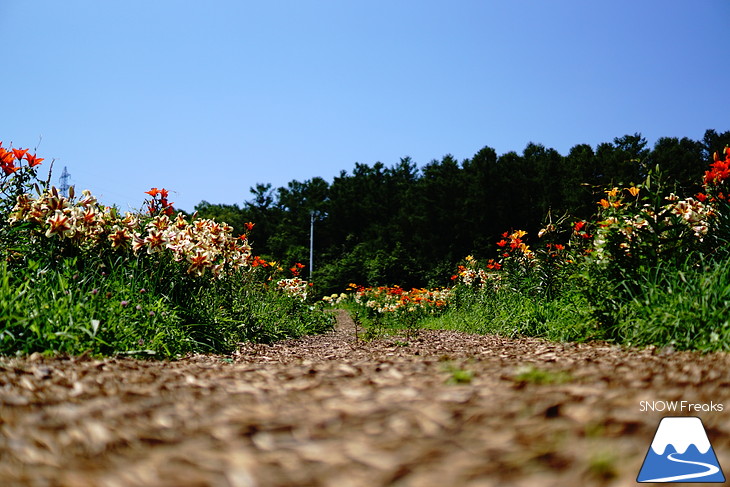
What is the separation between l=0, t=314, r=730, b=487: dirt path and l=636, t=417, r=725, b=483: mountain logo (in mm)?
25

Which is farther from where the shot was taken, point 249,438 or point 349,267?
point 349,267

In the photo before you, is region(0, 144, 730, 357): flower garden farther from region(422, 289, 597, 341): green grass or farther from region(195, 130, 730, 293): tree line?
region(195, 130, 730, 293): tree line

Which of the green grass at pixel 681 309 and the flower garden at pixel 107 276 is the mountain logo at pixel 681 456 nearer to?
the green grass at pixel 681 309

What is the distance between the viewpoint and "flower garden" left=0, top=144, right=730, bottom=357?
325 cm

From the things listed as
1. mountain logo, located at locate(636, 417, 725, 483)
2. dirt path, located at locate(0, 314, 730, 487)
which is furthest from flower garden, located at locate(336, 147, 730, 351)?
mountain logo, located at locate(636, 417, 725, 483)

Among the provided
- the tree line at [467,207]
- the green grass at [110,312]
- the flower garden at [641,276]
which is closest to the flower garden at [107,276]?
the green grass at [110,312]

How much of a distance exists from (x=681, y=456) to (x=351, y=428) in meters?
0.82

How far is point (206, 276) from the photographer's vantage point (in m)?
4.92

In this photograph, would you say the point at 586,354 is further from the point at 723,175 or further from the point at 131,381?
the point at 131,381

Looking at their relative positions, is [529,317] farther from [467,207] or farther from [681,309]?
[467,207]

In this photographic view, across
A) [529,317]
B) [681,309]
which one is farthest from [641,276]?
[529,317]

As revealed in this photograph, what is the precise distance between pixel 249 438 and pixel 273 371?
1283mm

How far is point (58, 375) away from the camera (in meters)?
2.37

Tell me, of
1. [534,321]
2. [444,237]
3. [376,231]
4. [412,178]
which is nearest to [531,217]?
[444,237]
